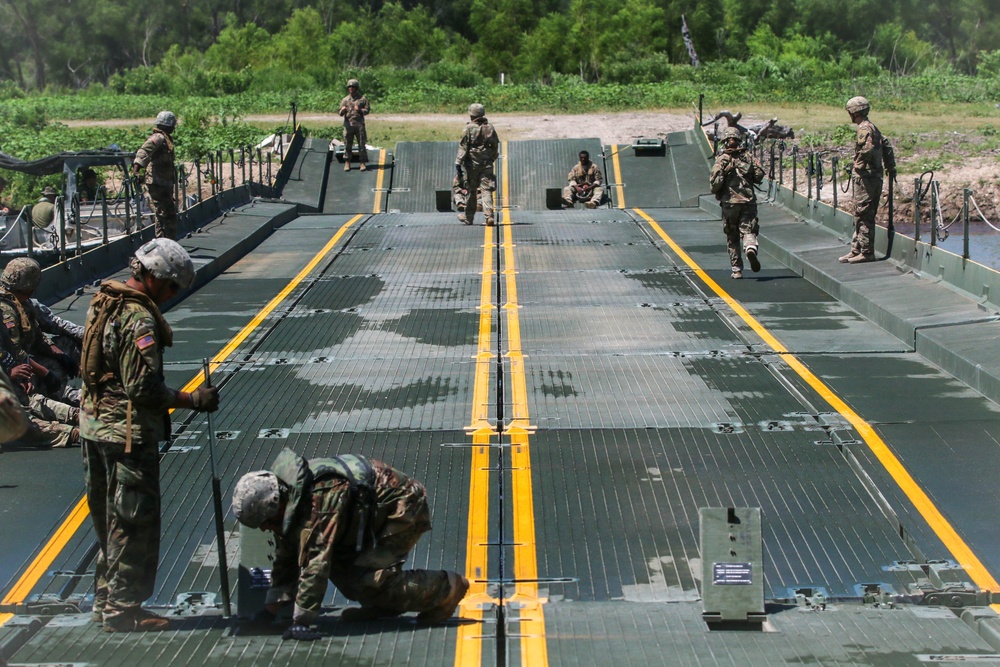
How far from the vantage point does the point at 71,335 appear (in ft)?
35.3

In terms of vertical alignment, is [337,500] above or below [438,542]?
above

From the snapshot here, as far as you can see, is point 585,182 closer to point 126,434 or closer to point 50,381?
point 50,381

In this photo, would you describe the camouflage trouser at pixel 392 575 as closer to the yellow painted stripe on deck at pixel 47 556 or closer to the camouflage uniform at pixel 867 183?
the yellow painted stripe on deck at pixel 47 556

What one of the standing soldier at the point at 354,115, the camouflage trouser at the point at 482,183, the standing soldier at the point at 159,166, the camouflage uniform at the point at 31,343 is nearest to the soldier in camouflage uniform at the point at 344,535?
the camouflage uniform at the point at 31,343

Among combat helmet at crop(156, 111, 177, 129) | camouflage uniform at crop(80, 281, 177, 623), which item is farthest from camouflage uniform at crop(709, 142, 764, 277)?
camouflage uniform at crop(80, 281, 177, 623)

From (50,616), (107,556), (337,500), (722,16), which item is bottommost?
(50,616)

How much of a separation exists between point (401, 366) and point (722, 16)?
73533mm

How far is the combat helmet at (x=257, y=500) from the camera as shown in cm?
603

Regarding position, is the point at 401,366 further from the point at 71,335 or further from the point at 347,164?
the point at 347,164

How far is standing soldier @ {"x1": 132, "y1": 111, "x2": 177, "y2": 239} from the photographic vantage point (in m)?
16.9

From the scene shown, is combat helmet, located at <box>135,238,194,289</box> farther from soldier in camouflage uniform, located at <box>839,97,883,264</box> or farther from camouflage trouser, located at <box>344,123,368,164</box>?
camouflage trouser, located at <box>344,123,368,164</box>

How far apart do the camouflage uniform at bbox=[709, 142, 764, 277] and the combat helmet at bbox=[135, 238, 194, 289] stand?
1098cm

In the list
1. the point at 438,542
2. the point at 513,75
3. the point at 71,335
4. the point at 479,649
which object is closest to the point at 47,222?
the point at 71,335

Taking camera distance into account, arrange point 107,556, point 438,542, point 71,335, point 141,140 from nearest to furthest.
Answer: point 107,556
point 438,542
point 71,335
point 141,140
